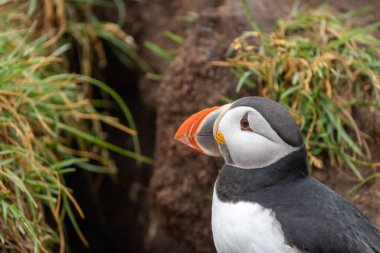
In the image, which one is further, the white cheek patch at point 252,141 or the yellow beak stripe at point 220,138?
the yellow beak stripe at point 220,138

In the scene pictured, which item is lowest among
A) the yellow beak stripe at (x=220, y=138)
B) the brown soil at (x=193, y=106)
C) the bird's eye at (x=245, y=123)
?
the brown soil at (x=193, y=106)

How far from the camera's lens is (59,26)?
4.66 m

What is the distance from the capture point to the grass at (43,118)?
139 inches

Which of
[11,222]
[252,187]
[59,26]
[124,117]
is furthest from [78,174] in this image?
[252,187]

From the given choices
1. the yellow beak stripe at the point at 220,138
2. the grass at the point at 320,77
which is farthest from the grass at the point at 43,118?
the yellow beak stripe at the point at 220,138

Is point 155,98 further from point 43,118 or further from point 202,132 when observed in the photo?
point 202,132

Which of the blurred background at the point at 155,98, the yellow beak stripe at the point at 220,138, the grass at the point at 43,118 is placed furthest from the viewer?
the blurred background at the point at 155,98

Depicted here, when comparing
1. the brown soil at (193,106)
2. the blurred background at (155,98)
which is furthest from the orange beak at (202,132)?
the brown soil at (193,106)

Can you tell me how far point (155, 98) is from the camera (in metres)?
4.73

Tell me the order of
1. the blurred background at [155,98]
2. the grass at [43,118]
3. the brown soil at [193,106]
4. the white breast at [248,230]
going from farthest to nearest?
1. the brown soil at [193,106]
2. the blurred background at [155,98]
3. the grass at [43,118]
4. the white breast at [248,230]

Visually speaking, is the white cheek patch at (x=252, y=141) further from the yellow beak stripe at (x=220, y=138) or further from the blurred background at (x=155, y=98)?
the blurred background at (x=155, y=98)

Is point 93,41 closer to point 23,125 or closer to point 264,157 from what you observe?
point 23,125

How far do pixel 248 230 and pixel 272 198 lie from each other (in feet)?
0.56

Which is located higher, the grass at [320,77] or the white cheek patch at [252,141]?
the white cheek patch at [252,141]
